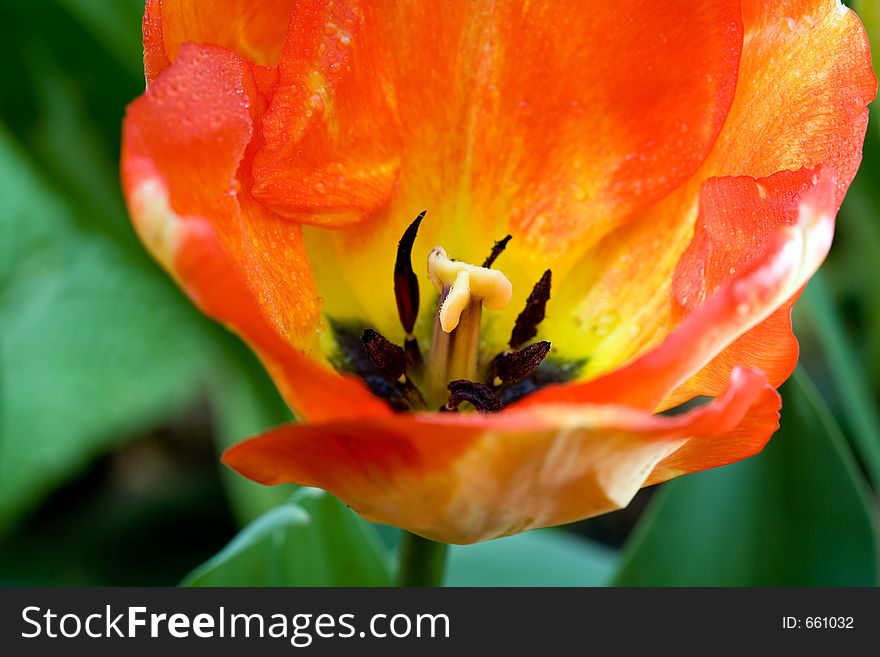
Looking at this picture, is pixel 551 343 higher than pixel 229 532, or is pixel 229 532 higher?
pixel 229 532

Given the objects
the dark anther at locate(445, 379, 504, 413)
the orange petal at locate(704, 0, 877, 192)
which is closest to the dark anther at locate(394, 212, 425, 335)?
the dark anther at locate(445, 379, 504, 413)

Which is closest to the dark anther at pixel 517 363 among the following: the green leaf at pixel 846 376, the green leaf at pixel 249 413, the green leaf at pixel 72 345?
the green leaf at pixel 846 376

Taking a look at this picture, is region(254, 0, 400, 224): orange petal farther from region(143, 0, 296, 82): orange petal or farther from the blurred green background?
the blurred green background

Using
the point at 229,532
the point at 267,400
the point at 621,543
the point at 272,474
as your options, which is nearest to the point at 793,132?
the point at 272,474

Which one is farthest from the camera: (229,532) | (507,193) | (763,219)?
(229,532)

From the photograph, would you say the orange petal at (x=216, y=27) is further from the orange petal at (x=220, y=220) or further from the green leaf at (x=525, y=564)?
the green leaf at (x=525, y=564)

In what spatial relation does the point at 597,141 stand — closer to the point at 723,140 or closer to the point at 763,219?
the point at 723,140
